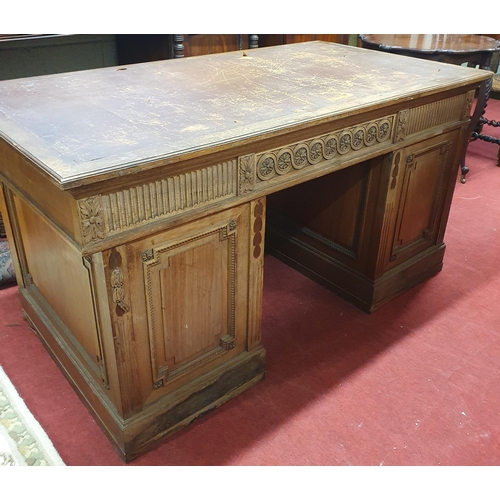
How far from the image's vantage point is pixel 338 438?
69.6 inches

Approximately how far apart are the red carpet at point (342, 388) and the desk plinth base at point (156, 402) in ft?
0.12

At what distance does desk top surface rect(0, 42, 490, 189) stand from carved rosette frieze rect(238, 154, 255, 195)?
9cm

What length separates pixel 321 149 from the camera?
5.74ft

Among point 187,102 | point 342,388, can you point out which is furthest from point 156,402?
point 187,102

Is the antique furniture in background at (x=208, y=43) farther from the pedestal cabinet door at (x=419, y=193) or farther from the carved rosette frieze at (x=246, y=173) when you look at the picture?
the carved rosette frieze at (x=246, y=173)

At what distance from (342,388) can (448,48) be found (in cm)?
229

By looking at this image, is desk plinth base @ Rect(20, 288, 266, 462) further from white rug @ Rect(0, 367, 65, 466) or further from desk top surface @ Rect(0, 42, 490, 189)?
desk top surface @ Rect(0, 42, 490, 189)

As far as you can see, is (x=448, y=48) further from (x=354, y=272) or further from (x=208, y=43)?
(x=354, y=272)

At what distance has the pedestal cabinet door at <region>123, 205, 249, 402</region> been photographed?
1.49m

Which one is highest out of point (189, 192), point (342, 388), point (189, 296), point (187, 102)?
point (187, 102)

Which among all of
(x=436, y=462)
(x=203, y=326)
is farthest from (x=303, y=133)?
(x=436, y=462)

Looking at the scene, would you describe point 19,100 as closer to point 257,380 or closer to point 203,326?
point 203,326

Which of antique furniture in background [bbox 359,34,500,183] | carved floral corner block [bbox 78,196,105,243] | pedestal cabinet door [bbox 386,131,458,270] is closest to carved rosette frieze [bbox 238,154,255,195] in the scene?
carved floral corner block [bbox 78,196,105,243]

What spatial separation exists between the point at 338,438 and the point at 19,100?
1500 millimetres
